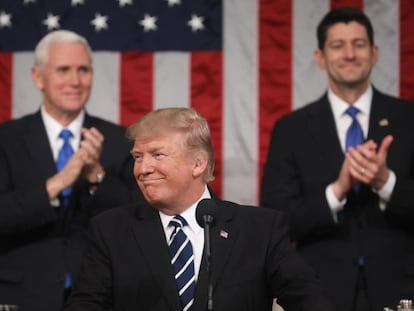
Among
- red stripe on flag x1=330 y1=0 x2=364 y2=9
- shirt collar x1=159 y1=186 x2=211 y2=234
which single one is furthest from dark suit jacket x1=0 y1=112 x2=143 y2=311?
red stripe on flag x1=330 y1=0 x2=364 y2=9

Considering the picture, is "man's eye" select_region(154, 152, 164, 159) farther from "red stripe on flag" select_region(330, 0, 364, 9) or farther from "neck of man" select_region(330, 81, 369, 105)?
"red stripe on flag" select_region(330, 0, 364, 9)

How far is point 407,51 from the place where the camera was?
18.0 feet

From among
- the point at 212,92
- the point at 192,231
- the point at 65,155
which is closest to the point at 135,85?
the point at 212,92

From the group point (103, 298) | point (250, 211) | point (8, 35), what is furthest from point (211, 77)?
point (103, 298)

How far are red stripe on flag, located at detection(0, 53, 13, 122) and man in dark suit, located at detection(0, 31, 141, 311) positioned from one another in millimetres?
549

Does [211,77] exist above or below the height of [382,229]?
above

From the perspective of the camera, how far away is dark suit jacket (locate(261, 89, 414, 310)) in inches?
180

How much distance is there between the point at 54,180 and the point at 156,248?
1.19 m

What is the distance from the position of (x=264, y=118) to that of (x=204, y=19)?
2.20ft

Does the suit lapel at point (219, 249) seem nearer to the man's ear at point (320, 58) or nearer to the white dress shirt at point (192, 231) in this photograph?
the white dress shirt at point (192, 231)

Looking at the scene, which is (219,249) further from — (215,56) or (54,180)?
(215,56)

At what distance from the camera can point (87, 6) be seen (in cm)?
554

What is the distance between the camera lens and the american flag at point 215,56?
552cm

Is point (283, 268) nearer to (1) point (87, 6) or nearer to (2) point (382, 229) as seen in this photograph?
(2) point (382, 229)
